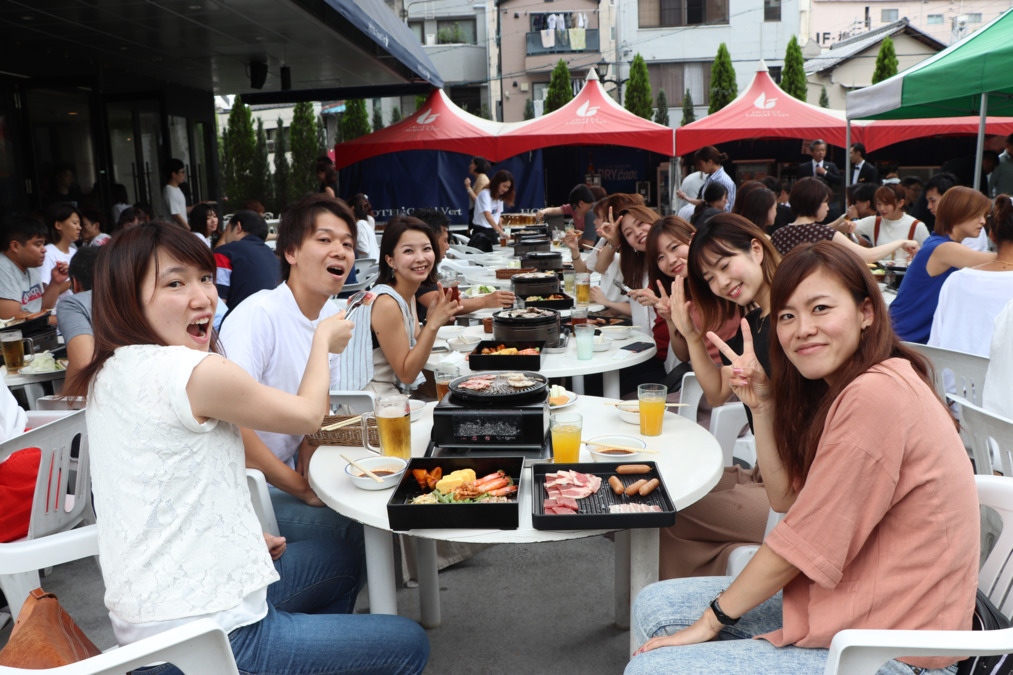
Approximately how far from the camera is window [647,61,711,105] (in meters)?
27.3

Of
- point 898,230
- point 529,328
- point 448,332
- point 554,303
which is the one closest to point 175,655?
point 529,328

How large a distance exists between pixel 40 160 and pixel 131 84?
286cm

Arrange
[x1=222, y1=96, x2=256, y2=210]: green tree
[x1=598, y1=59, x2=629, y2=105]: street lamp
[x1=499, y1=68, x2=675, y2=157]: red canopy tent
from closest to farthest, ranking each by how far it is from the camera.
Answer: [x1=499, y1=68, x2=675, y2=157]: red canopy tent → [x1=222, y1=96, x2=256, y2=210]: green tree → [x1=598, y1=59, x2=629, y2=105]: street lamp

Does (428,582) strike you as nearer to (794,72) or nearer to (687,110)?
(794,72)

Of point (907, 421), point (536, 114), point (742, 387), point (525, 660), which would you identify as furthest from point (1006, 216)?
point (536, 114)

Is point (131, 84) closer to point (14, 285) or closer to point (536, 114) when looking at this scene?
point (14, 285)

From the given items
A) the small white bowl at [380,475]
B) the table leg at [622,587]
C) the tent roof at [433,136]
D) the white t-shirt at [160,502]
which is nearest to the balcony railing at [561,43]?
the tent roof at [433,136]

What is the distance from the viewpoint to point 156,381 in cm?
162

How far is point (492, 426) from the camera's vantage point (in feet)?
7.73

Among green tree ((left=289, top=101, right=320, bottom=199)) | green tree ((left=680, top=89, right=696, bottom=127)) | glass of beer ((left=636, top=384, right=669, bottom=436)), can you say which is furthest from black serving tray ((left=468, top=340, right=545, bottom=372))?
green tree ((left=680, top=89, right=696, bottom=127))

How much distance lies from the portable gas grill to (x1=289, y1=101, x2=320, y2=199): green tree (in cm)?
Result: 2176

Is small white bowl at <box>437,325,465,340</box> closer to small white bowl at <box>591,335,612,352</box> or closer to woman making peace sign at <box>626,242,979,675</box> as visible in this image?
small white bowl at <box>591,335,612,352</box>

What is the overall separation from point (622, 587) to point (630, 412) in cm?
72

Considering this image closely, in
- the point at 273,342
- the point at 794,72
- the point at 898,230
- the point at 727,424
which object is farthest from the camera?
the point at 794,72
